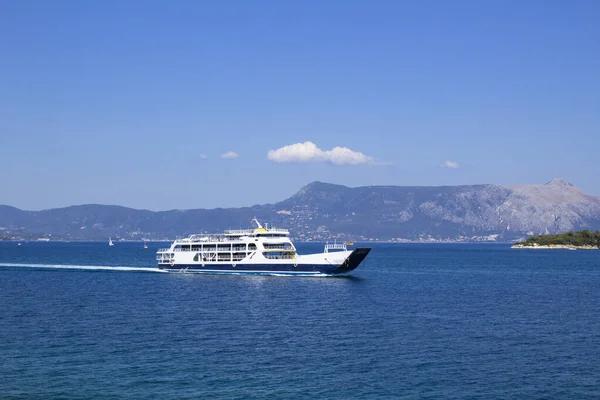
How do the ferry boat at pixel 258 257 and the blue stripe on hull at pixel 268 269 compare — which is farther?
the ferry boat at pixel 258 257

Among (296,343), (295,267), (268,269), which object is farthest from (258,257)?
(296,343)

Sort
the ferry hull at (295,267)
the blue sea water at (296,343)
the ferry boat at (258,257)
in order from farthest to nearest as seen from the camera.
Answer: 1. the ferry boat at (258,257)
2. the ferry hull at (295,267)
3. the blue sea water at (296,343)

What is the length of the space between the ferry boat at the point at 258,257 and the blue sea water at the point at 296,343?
12.3m

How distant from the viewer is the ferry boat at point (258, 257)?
373ft

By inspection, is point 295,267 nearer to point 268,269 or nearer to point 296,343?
point 268,269

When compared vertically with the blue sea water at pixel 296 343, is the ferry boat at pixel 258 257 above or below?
above

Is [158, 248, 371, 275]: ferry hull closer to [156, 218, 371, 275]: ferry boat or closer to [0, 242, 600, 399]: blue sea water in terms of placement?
[156, 218, 371, 275]: ferry boat

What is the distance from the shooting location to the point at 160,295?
9100cm

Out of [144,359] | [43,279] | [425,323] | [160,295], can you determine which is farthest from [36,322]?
[43,279]

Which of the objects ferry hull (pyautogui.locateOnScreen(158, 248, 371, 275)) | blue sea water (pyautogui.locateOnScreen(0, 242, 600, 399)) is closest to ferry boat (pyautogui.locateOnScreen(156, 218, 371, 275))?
ferry hull (pyautogui.locateOnScreen(158, 248, 371, 275))

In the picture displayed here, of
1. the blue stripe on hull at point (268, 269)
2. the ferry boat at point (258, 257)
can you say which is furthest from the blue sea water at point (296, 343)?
the ferry boat at point (258, 257)

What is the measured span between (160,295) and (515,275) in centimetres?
8192

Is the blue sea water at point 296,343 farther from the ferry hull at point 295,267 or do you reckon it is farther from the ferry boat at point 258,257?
the ferry boat at point 258,257

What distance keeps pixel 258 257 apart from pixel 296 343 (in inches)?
2442
